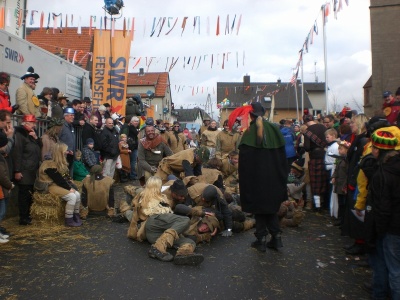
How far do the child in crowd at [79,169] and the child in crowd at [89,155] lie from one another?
0.40ft

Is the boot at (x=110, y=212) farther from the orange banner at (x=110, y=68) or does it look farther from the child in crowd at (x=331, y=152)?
the orange banner at (x=110, y=68)

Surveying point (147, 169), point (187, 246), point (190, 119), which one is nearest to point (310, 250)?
point (187, 246)

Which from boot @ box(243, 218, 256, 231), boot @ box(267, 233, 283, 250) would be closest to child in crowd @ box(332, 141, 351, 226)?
boot @ box(243, 218, 256, 231)

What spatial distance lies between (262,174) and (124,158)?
24.5 ft

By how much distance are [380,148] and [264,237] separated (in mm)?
2515

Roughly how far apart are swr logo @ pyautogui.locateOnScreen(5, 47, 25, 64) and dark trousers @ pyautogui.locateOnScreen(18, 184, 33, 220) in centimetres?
415

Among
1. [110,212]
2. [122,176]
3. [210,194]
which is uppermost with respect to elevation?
[122,176]

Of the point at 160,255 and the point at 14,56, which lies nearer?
the point at 160,255

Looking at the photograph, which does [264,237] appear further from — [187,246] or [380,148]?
[380,148]

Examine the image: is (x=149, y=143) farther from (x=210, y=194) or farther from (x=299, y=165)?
(x=299, y=165)

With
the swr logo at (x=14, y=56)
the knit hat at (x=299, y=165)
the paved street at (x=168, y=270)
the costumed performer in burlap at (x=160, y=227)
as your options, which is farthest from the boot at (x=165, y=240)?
the swr logo at (x=14, y=56)

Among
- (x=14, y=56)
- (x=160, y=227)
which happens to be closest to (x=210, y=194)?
(x=160, y=227)

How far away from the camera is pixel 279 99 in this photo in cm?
6800

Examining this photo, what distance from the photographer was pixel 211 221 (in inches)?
258
